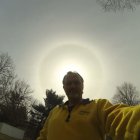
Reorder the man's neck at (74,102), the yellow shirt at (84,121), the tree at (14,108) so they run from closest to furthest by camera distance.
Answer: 1. the yellow shirt at (84,121)
2. the man's neck at (74,102)
3. the tree at (14,108)

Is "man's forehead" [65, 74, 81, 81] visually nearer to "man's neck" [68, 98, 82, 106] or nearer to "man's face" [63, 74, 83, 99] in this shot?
"man's face" [63, 74, 83, 99]

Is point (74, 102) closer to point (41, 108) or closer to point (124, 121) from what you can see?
point (124, 121)

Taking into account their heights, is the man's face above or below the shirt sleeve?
above

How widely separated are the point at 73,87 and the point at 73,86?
0.01 metres

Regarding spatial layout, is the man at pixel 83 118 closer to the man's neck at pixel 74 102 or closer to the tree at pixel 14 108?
the man's neck at pixel 74 102

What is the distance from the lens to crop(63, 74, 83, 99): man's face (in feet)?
10.2

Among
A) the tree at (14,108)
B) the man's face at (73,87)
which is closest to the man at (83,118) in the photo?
the man's face at (73,87)

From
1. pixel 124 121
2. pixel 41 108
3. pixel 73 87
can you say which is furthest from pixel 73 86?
pixel 41 108

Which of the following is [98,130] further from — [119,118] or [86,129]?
[119,118]

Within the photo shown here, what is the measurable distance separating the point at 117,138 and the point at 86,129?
3.36 ft

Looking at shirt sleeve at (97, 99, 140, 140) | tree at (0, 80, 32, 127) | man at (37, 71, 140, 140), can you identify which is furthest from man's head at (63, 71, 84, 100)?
tree at (0, 80, 32, 127)

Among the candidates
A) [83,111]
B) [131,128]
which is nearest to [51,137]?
[83,111]

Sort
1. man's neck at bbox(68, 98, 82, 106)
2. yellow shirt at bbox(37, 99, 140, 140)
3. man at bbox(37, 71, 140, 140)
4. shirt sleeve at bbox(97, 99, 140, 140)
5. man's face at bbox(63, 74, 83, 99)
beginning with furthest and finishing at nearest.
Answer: man's face at bbox(63, 74, 83, 99), man's neck at bbox(68, 98, 82, 106), yellow shirt at bbox(37, 99, 140, 140), man at bbox(37, 71, 140, 140), shirt sleeve at bbox(97, 99, 140, 140)

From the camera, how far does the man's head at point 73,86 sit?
3113 mm
